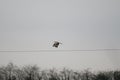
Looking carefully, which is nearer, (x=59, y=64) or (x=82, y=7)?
(x=59, y=64)

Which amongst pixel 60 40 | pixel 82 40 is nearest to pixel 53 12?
pixel 60 40

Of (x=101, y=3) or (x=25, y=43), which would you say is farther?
(x=101, y=3)

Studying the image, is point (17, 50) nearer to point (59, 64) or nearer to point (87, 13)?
point (59, 64)

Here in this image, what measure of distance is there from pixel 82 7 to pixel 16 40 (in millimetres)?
684

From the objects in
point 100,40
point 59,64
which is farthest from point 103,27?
point 59,64

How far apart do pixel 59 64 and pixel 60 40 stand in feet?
0.71

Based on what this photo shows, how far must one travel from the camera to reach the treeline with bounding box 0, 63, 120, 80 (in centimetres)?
138

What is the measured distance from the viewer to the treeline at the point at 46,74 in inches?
54.3

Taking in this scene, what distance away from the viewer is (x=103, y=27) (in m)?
1.51

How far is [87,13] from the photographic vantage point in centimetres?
153

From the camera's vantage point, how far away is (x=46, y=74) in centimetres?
140

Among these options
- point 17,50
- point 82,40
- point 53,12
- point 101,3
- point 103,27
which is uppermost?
point 101,3

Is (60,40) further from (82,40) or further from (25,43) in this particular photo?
(25,43)

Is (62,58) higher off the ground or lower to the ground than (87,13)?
lower
